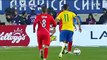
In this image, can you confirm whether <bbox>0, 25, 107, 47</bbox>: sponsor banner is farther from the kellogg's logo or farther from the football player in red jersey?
the football player in red jersey

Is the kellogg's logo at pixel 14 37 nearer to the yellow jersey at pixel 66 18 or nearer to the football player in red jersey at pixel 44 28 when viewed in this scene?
the yellow jersey at pixel 66 18

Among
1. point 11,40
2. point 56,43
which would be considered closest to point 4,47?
point 11,40

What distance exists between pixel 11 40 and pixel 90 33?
3999 mm

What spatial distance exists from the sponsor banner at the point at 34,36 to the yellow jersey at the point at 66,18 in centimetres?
574

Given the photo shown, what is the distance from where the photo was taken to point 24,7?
2952 centimetres

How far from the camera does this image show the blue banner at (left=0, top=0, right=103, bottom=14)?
29.4 meters

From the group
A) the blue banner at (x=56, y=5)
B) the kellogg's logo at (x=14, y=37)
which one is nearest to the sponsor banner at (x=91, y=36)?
the kellogg's logo at (x=14, y=37)

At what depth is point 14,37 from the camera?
80.2ft

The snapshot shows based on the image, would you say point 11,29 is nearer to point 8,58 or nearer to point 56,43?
point 56,43

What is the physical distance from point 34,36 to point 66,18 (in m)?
6.18

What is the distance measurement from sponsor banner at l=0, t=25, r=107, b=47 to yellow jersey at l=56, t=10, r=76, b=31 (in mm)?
5739

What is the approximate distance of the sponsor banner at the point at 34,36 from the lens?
24453mm

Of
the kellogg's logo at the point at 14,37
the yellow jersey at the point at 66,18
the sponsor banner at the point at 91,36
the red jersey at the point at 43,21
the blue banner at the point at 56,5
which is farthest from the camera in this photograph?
the blue banner at the point at 56,5

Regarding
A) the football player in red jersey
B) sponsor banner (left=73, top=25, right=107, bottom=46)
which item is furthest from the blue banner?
the football player in red jersey
